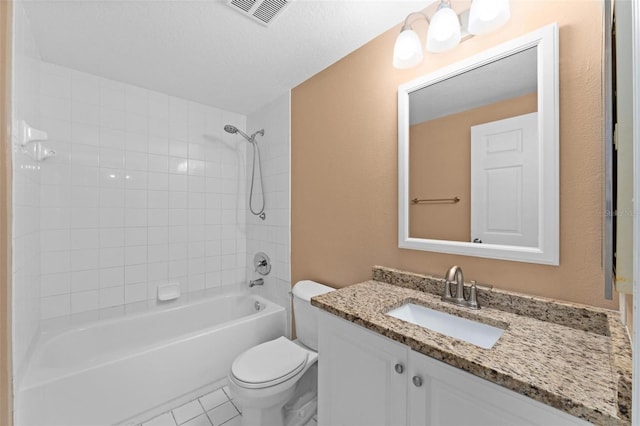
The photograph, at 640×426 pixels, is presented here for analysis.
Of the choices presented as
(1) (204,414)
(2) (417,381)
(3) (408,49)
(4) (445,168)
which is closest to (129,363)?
(1) (204,414)

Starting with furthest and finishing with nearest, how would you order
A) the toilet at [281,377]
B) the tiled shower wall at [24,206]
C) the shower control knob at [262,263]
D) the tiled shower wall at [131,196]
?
the shower control knob at [262,263]
the tiled shower wall at [131,196]
the toilet at [281,377]
the tiled shower wall at [24,206]

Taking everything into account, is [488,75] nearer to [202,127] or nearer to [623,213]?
[623,213]

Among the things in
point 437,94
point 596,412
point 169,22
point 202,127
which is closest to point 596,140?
point 437,94

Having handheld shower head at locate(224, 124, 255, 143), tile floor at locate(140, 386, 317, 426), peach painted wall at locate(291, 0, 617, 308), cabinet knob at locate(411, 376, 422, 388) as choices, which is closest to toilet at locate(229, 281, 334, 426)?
tile floor at locate(140, 386, 317, 426)

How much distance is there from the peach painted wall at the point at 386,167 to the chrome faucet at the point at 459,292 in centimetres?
9

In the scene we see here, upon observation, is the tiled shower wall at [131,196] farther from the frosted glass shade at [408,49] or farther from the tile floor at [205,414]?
the frosted glass shade at [408,49]

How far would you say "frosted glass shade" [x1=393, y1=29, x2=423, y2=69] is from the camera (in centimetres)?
118

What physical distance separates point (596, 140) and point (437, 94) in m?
0.62

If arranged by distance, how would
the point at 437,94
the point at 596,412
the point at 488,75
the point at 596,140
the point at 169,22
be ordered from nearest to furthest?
1. the point at 596,412
2. the point at 596,140
3. the point at 488,75
4. the point at 437,94
5. the point at 169,22

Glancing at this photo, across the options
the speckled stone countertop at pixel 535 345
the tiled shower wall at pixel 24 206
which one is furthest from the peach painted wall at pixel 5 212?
the speckled stone countertop at pixel 535 345

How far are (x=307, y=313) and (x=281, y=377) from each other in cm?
42

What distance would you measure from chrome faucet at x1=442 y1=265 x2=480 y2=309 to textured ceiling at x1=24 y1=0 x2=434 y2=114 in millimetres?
1280

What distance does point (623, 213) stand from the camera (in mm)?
487

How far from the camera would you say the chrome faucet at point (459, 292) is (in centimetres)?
102
